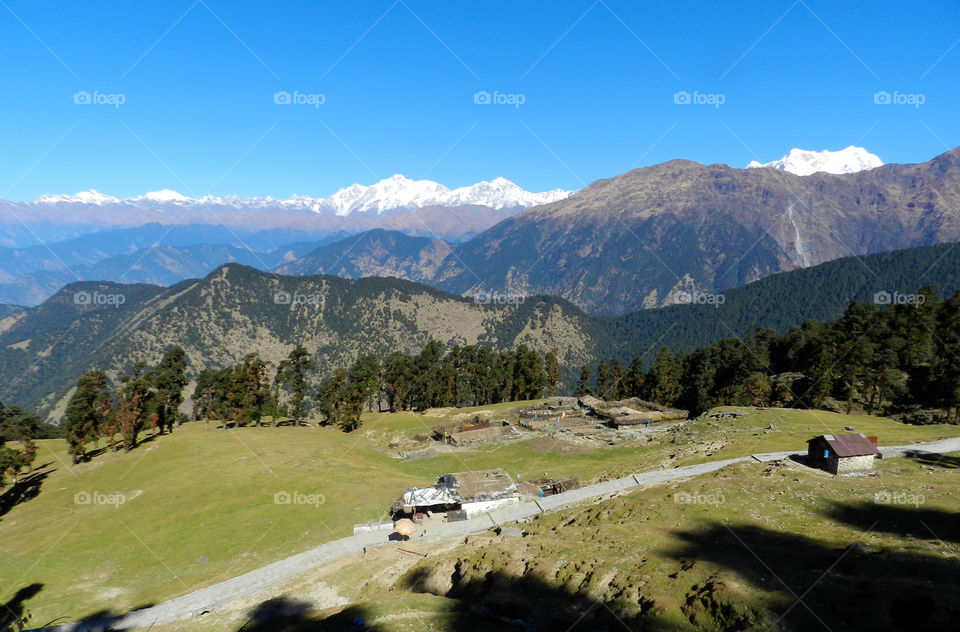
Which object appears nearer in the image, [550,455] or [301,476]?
[301,476]

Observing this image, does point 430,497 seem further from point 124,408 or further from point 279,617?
point 124,408

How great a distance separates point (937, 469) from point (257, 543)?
72.6 meters

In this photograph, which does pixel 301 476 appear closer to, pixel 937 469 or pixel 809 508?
pixel 809 508

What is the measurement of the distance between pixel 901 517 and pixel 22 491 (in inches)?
4296

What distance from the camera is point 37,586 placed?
4191 centimetres

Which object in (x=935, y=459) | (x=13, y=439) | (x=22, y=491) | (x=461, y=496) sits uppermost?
(x=13, y=439)

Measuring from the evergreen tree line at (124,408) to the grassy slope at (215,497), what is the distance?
4.50m

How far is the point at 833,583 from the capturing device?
2569 cm

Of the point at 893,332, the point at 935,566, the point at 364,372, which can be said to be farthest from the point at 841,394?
the point at 364,372

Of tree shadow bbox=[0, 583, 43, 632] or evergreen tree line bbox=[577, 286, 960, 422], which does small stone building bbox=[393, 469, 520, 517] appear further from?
evergreen tree line bbox=[577, 286, 960, 422]

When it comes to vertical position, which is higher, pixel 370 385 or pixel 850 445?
pixel 370 385

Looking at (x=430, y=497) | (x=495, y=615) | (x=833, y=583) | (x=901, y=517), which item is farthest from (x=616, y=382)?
(x=495, y=615)

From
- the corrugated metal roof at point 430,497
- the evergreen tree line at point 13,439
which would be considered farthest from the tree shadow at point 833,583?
the evergreen tree line at point 13,439

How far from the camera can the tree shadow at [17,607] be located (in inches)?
1455
